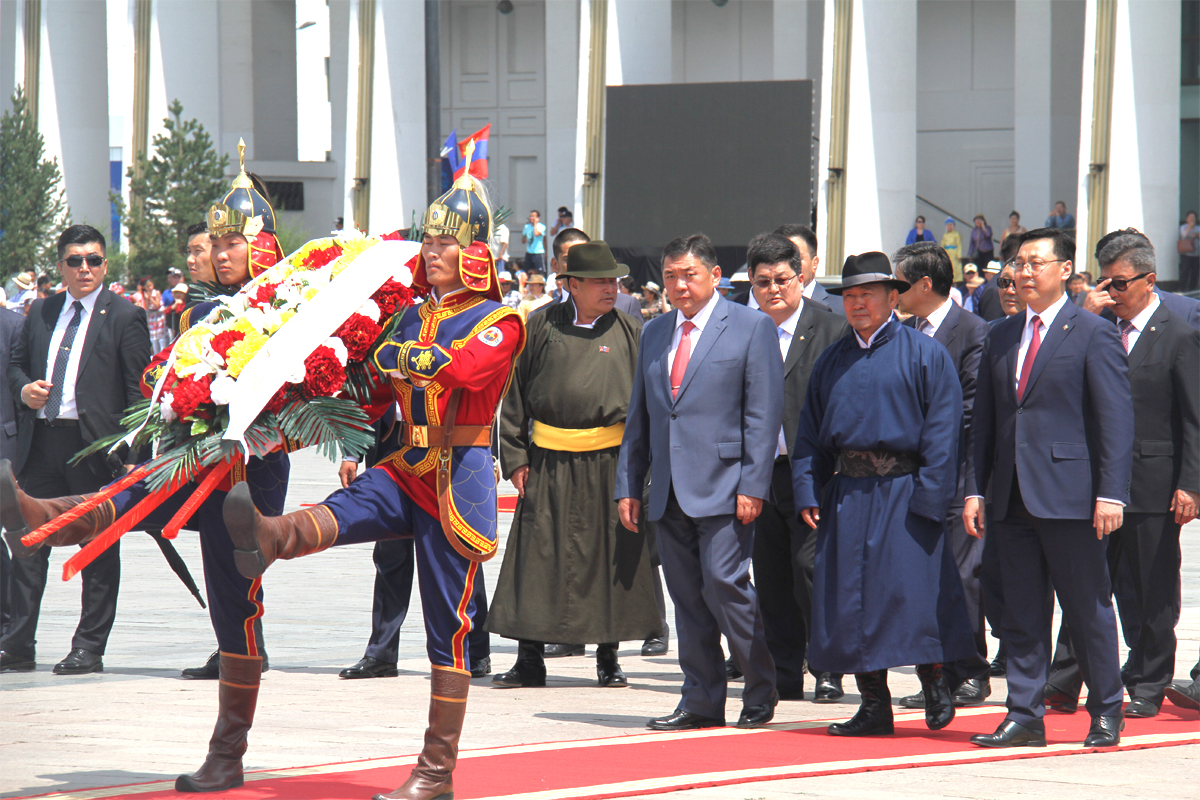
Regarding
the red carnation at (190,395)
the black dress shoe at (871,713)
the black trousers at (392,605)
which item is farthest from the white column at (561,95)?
the red carnation at (190,395)

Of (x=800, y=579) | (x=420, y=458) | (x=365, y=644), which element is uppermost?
(x=420, y=458)

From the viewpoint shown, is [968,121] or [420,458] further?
[968,121]

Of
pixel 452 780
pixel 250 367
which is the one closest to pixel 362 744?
pixel 452 780

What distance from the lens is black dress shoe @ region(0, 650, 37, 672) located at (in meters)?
8.02

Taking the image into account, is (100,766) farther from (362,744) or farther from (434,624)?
(434,624)

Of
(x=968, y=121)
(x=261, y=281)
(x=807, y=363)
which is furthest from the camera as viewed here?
(x=968, y=121)

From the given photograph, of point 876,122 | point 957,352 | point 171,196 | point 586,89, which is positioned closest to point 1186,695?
point 957,352

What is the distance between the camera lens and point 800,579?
7.34m

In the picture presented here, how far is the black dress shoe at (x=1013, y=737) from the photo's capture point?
616 cm

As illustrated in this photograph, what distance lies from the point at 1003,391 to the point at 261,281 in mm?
3016

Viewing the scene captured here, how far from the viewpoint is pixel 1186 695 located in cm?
706

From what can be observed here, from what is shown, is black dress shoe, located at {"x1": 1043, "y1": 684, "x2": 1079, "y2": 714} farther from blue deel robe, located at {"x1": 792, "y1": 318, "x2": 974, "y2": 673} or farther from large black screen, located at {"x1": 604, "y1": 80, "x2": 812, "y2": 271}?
large black screen, located at {"x1": 604, "y1": 80, "x2": 812, "y2": 271}

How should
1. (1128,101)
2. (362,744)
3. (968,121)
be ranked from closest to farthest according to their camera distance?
(362,744)
(1128,101)
(968,121)

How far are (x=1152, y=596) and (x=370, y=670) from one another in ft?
12.3
